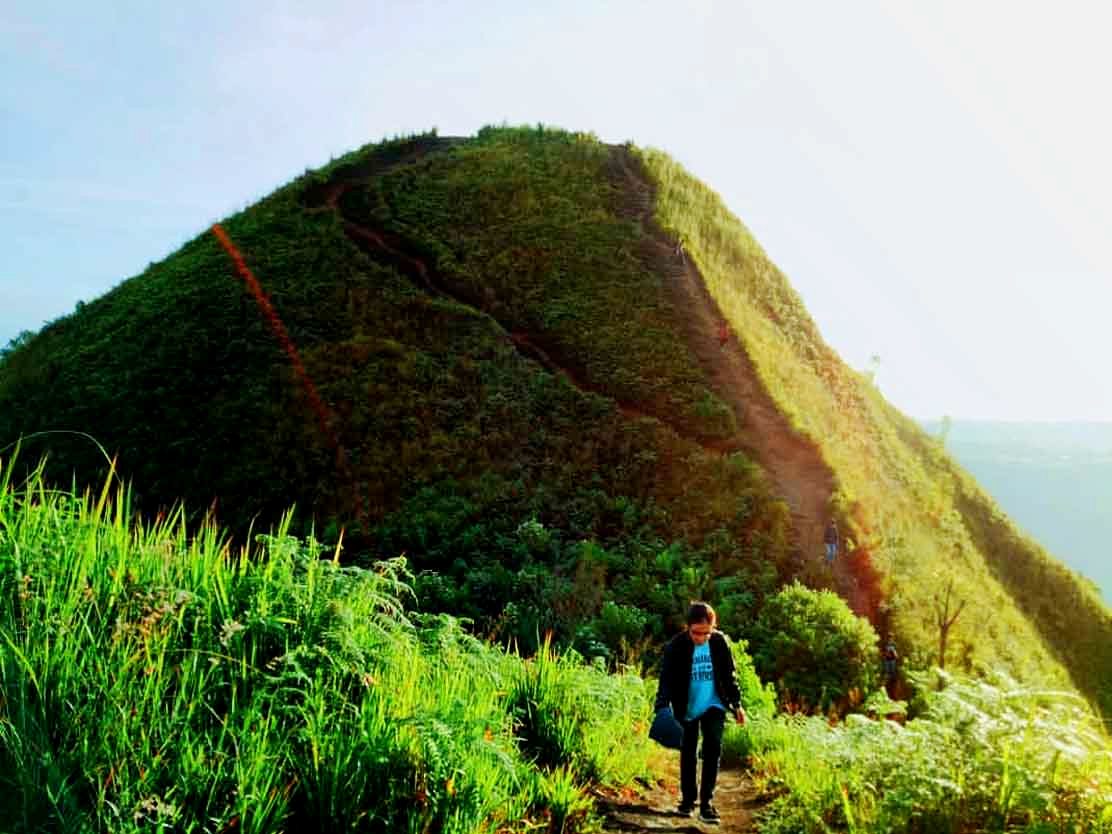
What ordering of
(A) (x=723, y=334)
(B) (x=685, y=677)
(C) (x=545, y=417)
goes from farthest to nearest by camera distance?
(A) (x=723, y=334) < (C) (x=545, y=417) < (B) (x=685, y=677)

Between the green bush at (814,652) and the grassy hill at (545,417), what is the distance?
2.80ft

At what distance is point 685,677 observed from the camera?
19.8ft

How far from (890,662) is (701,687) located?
32.6 ft

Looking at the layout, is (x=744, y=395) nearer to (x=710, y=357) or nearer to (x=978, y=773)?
(x=710, y=357)

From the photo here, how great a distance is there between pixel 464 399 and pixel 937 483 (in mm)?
21278

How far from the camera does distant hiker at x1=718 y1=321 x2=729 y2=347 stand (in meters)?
24.8

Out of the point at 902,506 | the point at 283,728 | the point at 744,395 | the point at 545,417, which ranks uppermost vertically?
the point at 744,395

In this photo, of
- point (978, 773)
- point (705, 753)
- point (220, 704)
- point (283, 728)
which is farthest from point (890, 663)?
point (220, 704)

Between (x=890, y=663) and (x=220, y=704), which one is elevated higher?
(x=220, y=704)

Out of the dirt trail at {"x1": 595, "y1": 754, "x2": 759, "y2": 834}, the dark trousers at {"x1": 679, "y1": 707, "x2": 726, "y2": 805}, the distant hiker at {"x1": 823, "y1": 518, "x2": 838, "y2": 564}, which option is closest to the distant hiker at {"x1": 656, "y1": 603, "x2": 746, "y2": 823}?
the dark trousers at {"x1": 679, "y1": 707, "x2": 726, "y2": 805}

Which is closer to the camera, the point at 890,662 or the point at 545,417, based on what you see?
the point at 890,662

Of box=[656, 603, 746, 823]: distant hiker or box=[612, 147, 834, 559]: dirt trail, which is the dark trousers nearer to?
box=[656, 603, 746, 823]: distant hiker

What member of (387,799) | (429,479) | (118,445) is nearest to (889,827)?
(387,799)

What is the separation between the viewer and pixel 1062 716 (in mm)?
4066
